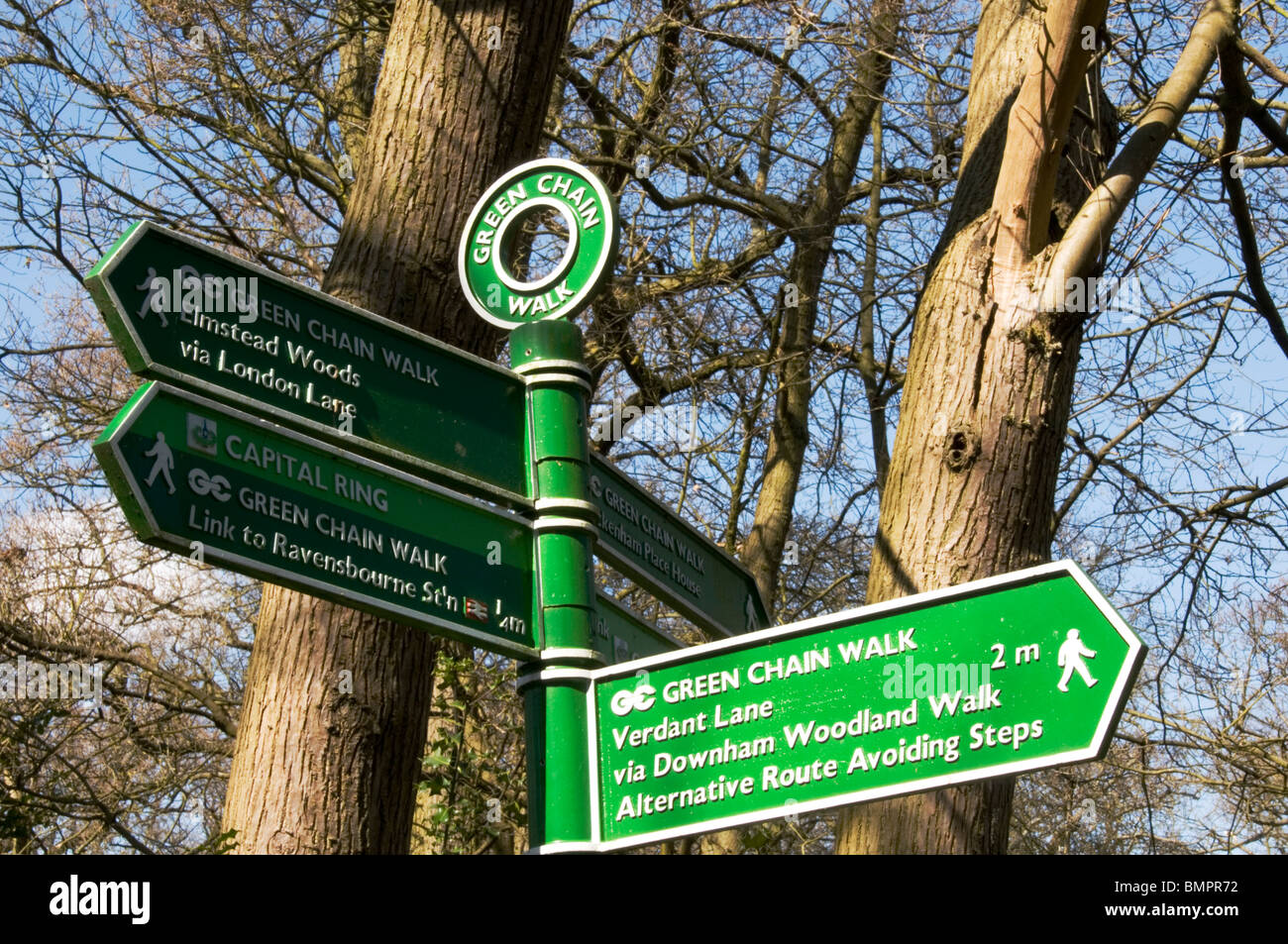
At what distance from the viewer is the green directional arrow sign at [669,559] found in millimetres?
2925

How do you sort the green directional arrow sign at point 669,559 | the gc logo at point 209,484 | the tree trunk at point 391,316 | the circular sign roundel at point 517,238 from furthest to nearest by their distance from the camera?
1. the tree trunk at point 391,316
2. the green directional arrow sign at point 669,559
3. the circular sign roundel at point 517,238
4. the gc logo at point 209,484

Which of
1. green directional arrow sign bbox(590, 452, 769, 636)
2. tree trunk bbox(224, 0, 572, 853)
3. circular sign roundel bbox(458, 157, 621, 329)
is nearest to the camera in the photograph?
circular sign roundel bbox(458, 157, 621, 329)

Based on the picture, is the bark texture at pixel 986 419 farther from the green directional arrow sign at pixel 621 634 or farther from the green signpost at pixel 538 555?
the green signpost at pixel 538 555

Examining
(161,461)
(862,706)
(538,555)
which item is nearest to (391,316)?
(538,555)

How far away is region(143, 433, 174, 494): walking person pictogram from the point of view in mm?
2266

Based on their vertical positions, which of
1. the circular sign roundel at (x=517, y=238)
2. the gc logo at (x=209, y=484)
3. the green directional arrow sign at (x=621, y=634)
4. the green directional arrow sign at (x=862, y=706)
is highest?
the circular sign roundel at (x=517, y=238)

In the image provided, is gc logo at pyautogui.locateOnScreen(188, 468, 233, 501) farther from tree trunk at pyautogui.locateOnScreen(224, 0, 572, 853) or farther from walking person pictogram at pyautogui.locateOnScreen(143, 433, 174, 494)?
tree trunk at pyautogui.locateOnScreen(224, 0, 572, 853)

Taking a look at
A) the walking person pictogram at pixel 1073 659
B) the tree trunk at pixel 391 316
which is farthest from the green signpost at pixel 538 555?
the tree trunk at pixel 391 316

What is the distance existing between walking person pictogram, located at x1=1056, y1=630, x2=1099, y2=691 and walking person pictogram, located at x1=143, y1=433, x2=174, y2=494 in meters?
1.33

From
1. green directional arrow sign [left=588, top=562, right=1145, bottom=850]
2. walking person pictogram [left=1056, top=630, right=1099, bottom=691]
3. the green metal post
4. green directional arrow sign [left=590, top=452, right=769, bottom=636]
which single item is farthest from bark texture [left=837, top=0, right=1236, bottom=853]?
walking person pictogram [left=1056, top=630, right=1099, bottom=691]

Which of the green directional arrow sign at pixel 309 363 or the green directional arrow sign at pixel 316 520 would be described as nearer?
the green directional arrow sign at pixel 316 520

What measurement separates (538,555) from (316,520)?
40cm

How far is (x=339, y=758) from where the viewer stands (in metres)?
4.05

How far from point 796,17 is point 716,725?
6.55 m
